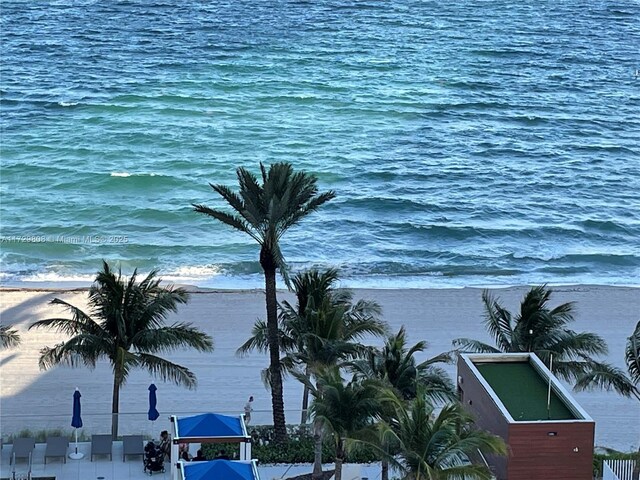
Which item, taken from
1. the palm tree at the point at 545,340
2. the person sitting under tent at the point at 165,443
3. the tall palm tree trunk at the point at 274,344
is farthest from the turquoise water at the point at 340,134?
the person sitting under tent at the point at 165,443

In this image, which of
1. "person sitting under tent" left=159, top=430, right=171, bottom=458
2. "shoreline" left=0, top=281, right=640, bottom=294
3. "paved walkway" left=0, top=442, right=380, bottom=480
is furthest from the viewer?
"shoreline" left=0, top=281, right=640, bottom=294

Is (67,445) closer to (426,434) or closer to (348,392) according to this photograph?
(348,392)

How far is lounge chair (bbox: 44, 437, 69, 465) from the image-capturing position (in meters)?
24.0

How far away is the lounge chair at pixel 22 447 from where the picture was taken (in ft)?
78.2

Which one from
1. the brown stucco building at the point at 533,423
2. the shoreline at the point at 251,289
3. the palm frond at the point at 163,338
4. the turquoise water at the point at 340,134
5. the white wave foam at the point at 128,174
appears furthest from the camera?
the white wave foam at the point at 128,174

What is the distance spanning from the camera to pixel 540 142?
62281mm

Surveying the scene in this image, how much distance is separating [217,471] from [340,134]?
42.6 metres

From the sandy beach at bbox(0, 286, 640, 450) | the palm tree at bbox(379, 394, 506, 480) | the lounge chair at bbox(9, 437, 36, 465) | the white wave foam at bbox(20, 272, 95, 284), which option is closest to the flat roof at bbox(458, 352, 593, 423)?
the palm tree at bbox(379, 394, 506, 480)

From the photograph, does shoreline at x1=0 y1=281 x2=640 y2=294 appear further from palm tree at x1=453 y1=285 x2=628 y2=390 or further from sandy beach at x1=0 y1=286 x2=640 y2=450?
palm tree at x1=453 y1=285 x2=628 y2=390

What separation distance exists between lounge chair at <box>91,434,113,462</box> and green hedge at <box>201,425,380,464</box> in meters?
1.68

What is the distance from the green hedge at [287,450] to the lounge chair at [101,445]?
168 centimetres

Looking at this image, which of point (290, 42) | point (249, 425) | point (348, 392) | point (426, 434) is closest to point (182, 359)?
point (249, 425)

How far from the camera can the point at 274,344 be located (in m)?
25.3

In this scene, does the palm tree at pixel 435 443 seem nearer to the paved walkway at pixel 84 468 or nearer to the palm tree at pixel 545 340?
the palm tree at pixel 545 340
